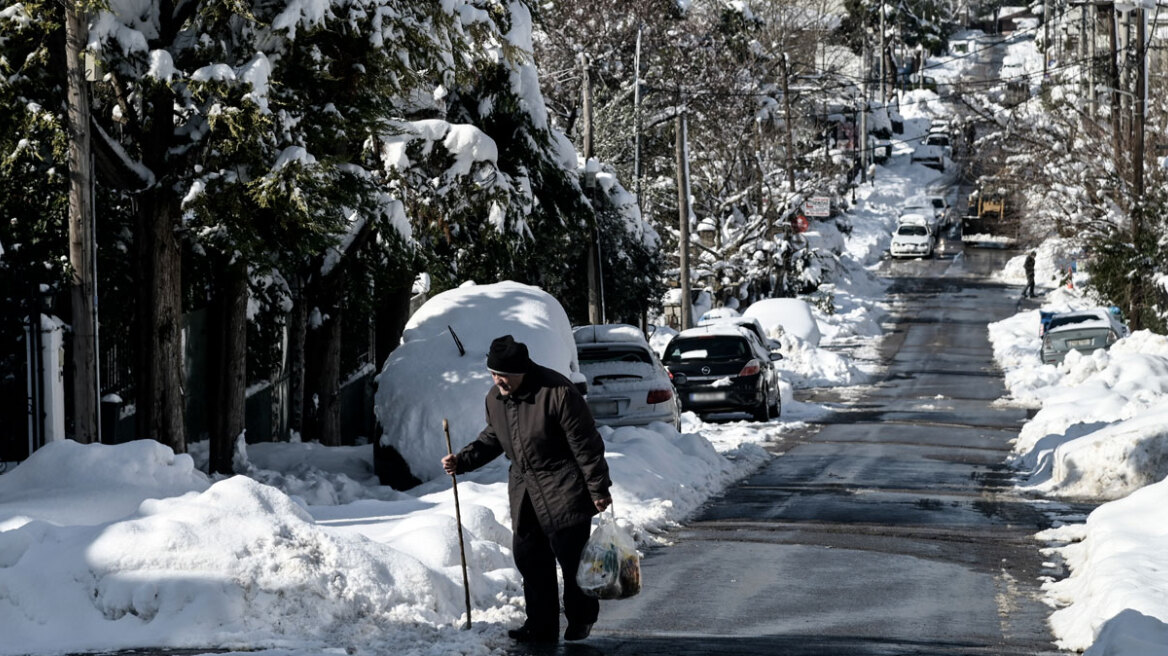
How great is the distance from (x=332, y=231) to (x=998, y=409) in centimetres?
1911

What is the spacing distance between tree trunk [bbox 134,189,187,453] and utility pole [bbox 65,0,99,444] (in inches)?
62.5

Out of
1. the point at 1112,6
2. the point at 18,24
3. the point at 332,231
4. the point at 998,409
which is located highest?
the point at 1112,6

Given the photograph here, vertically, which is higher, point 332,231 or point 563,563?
point 332,231

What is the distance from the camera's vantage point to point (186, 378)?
691 inches

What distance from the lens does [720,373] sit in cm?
2545

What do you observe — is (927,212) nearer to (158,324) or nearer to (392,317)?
(392,317)

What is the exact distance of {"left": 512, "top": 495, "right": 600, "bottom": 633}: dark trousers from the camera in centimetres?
799

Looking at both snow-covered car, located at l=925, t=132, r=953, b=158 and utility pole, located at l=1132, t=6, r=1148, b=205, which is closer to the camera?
utility pole, located at l=1132, t=6, r=1148, b=205

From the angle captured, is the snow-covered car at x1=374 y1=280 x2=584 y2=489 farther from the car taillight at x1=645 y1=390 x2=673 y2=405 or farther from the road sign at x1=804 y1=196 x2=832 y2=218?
the road sign at x1=804 y1=196 x2=832 y2=218

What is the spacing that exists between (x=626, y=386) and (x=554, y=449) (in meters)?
12.4

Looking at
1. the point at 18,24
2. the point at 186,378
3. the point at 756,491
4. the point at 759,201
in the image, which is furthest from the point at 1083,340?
the point at 18,24

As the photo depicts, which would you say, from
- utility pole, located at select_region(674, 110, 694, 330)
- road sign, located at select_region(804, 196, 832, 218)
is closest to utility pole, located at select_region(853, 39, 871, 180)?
road sign, located at select_region(804, 196, 832, 218)

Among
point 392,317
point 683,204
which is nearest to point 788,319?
point 683,204

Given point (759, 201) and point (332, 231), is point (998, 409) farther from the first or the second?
point (759, 201)
